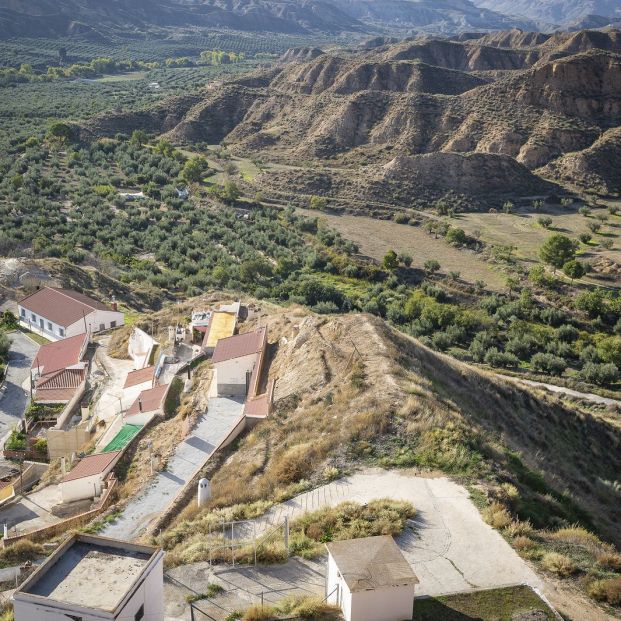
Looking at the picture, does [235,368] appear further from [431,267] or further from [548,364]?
[431,267]

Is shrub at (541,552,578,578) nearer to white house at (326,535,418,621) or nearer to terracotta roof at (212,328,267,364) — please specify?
white house at (326,535,418,621)

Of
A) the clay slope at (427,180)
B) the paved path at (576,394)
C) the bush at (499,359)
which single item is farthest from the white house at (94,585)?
the clay slope at (427,180)

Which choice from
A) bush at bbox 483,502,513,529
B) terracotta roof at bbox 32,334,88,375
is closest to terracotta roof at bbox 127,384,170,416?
terracotta roof at bbox 32,334,88,375

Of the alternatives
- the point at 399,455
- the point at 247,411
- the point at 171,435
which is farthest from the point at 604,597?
the point at 171,435

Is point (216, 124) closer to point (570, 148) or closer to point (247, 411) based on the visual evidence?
point (570, 148)

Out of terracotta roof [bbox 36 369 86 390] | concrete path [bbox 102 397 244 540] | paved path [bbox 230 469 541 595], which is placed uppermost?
paved path [bbox 230 469 541 595]

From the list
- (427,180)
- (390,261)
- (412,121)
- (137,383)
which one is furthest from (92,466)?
Answer: (412,121)
